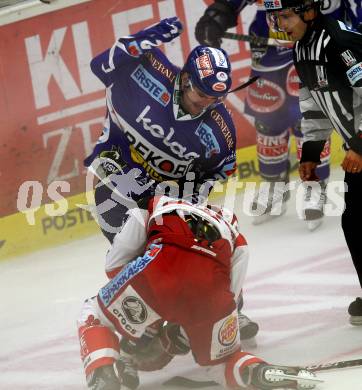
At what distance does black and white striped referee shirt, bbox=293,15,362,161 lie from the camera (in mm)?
3898

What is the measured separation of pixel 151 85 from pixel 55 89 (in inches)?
81.1

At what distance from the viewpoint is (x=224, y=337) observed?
11.8ft

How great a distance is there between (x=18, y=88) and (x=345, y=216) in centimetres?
284

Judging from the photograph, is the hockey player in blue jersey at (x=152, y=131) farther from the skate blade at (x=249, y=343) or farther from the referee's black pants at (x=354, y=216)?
the skate blade at (x=249, y=343)

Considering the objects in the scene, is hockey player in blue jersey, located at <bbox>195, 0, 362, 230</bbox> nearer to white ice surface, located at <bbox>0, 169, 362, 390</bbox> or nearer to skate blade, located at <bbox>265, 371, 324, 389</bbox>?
white ice surface, located at <bbox>0, 169, 362, 390</bbox>

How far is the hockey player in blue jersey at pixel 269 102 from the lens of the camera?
6.14 metres

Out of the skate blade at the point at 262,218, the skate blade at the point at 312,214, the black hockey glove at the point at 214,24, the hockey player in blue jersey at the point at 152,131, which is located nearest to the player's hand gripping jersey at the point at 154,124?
the hockey player in blue jersey at the point at 152,131

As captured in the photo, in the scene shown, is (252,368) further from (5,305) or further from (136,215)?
(5,305)

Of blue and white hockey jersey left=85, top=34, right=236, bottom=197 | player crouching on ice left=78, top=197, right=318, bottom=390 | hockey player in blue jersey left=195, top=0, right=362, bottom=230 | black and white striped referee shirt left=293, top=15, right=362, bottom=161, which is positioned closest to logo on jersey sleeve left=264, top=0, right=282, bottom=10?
black and white striped referee shirt left=293, top=15, right=362, bottom=161

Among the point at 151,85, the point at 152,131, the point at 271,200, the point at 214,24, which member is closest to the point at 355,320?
the point at 152,131

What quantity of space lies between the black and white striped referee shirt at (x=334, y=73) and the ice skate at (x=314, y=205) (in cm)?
184

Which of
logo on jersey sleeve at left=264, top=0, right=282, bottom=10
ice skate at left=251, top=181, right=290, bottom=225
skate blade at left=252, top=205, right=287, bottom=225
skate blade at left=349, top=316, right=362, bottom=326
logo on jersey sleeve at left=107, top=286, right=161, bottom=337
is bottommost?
skate blade at left=252, top=205, right=287, bottom=225

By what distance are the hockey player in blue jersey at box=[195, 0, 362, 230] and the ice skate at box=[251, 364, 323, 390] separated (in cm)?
257

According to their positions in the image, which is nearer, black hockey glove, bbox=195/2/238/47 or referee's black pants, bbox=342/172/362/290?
referee's black pants, bbox=342/172/362/290
